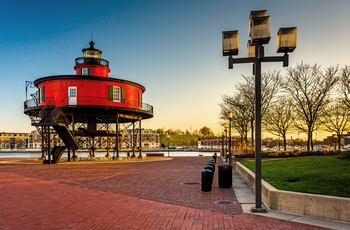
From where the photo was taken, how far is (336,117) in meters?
38.2

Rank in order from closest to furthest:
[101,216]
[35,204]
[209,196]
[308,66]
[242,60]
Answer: [101,216], [242,60], [35,204], [209,196], [308,66]

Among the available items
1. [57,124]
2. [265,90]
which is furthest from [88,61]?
[265,90]

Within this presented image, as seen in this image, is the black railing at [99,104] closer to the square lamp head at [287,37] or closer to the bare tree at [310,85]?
the bare tree at [310,85]

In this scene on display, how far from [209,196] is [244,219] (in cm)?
329

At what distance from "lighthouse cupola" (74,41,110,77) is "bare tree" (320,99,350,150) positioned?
25.6 metres

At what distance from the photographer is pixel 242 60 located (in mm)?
8547

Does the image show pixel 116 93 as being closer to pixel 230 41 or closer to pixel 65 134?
pixel 65 134

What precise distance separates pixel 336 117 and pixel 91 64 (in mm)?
29370

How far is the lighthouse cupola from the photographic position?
35.3 metres

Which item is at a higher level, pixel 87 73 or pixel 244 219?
pixel 87 73

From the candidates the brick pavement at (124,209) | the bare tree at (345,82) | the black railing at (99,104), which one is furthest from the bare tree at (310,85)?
the brick pavement at (124,209)

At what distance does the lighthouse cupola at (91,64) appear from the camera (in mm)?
35312

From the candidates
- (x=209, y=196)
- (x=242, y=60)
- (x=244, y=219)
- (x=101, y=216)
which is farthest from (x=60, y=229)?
(x=242, y=60)

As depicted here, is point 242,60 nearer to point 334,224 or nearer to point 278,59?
point 278,59
